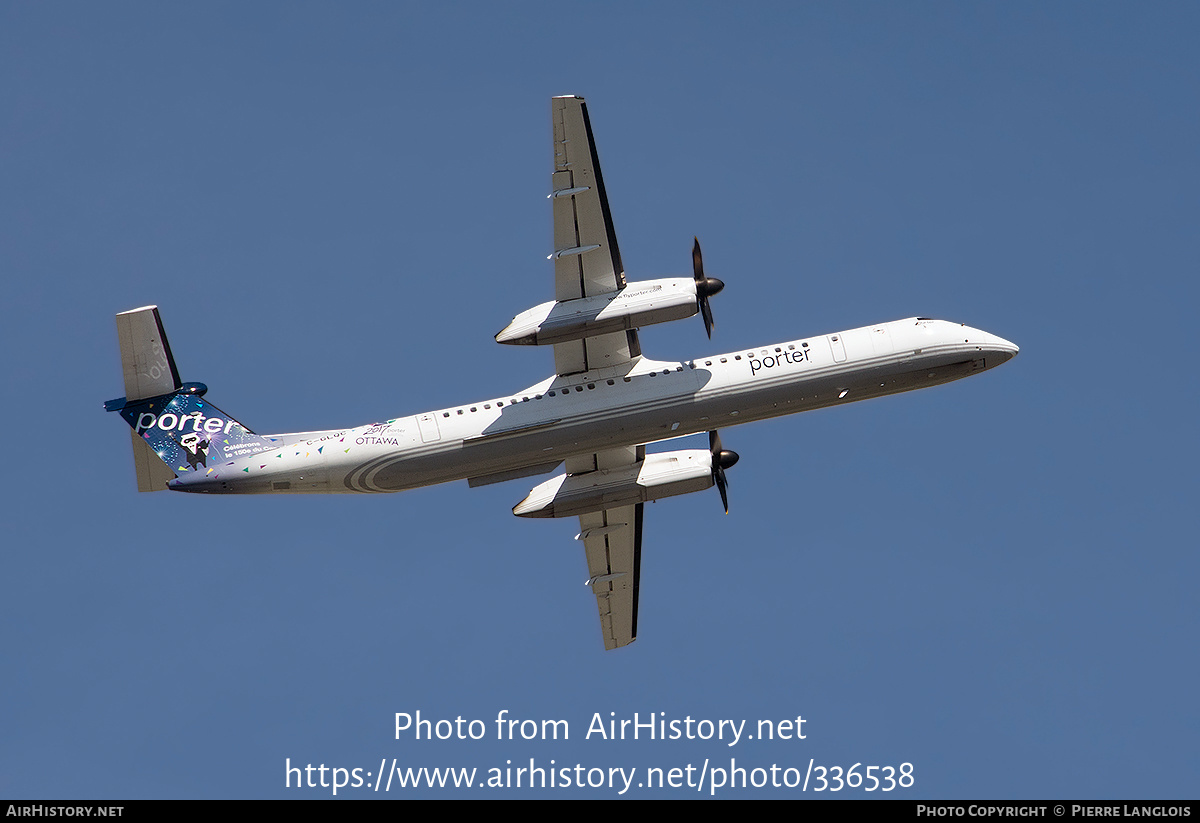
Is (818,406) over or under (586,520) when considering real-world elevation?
over

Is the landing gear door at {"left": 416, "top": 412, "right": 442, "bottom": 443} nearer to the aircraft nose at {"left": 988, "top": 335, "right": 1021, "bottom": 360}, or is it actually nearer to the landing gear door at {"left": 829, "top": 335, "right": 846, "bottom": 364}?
the landing gear door at {"left": 829, "top": 335, "right": 846, "bottom": 364}

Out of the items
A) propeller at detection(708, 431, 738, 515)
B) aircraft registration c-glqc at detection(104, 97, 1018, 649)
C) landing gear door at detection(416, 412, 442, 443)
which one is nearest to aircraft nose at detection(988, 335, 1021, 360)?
aircraft registration c-glqc at detection(104, 97, 1018, 649)

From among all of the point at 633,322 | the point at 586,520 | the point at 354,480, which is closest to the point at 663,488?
the point at 586,520

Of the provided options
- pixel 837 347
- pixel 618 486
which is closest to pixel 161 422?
pixel 618 486

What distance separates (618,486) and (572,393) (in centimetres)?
444

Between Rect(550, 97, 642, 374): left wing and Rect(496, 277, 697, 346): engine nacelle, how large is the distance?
16.0 inches

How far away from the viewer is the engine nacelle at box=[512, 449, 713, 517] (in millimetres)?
36875

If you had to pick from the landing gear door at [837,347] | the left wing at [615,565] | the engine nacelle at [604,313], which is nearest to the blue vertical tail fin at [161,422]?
the engine nacelle at [604,313]

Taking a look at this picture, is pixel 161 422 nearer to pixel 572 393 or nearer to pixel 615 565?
pixel 572 393

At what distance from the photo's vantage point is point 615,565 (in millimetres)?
40000

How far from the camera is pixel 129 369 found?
34062mm
